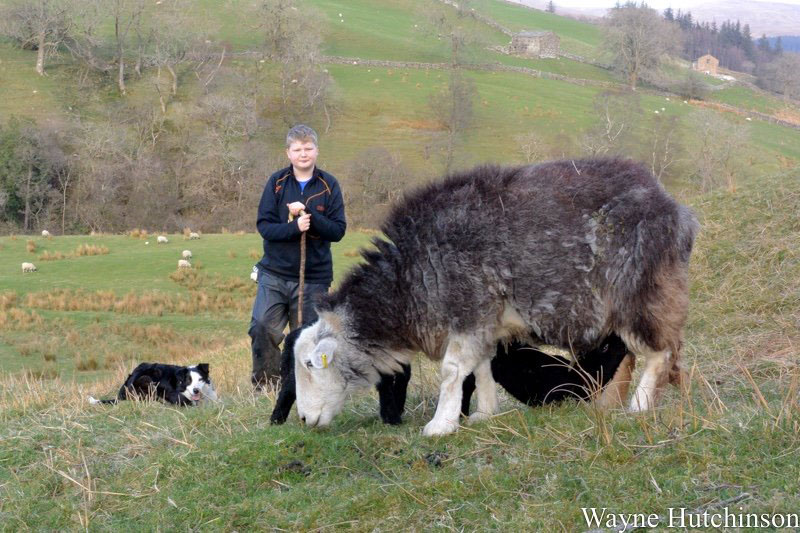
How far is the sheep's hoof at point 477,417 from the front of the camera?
23.0 ft

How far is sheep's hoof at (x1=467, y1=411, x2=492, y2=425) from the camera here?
7.02m

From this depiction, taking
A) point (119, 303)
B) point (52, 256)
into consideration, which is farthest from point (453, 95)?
point (119, 303)

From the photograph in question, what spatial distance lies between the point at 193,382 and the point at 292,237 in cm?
264

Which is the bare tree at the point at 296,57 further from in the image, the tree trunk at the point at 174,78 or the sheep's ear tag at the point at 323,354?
Result: the sheep's ear tag at the point at 323,354

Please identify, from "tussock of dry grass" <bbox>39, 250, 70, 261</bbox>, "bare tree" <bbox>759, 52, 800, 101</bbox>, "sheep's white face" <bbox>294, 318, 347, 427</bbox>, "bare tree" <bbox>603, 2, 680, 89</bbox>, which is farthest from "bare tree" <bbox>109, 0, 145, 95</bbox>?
"sheep's white face" <bbox>294, 318, 347, 427</bbox>

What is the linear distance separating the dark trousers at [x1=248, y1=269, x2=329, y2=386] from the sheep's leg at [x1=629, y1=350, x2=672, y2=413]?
401 centimetres

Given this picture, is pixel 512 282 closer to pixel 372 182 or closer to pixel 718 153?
pixel 718 153

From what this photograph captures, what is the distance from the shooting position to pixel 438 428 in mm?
6891

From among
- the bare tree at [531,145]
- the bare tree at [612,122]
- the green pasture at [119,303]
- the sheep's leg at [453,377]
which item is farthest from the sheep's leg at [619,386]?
the bare tree at [531,145]

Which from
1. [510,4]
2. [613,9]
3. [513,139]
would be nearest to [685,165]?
[513,139]

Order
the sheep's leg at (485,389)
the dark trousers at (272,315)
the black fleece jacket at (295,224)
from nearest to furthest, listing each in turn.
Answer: the sheep's leg at (485,389) < the black fleece jacket at (295,224) < the dark trousers at (272,315)

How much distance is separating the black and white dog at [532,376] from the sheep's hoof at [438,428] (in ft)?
1.62

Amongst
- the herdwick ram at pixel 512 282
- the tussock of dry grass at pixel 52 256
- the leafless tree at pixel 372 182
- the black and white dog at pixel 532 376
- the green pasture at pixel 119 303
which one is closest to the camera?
the herdwick ram at pixel 512 282

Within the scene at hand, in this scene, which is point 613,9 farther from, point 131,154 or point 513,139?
point 131,154
